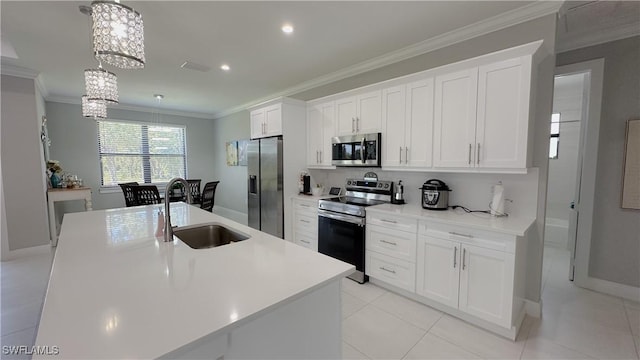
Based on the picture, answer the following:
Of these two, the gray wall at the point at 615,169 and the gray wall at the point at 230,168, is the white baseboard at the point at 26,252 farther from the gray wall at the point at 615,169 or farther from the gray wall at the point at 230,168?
the gray wall at the point at 615,169

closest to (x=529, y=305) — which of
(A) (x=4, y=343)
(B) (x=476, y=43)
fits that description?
(B) (x=476, y=43)

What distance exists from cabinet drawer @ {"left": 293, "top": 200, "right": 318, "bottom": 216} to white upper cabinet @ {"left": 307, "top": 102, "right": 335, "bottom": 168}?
61 centimetres

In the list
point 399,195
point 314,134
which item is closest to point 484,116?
point 399,195

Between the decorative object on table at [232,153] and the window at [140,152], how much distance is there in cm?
131

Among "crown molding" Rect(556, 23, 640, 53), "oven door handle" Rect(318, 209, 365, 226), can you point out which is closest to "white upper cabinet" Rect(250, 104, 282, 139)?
"oven door handle" Rect(318, 209, 365, 226)

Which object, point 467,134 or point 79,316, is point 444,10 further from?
point 79,316

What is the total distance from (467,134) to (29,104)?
18.9 feet

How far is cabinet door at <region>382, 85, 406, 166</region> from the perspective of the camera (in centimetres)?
293

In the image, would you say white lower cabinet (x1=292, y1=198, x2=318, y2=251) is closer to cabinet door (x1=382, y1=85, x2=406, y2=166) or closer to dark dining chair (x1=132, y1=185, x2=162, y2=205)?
cabinet door (x1=382, y1=85, x2=406, y2=166)

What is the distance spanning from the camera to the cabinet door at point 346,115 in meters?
3.40

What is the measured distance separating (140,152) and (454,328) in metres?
7.15

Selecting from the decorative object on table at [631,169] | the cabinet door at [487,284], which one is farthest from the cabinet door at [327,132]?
the decorative object on table at [631,169]

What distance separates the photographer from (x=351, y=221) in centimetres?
304

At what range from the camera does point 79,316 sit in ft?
2.87
